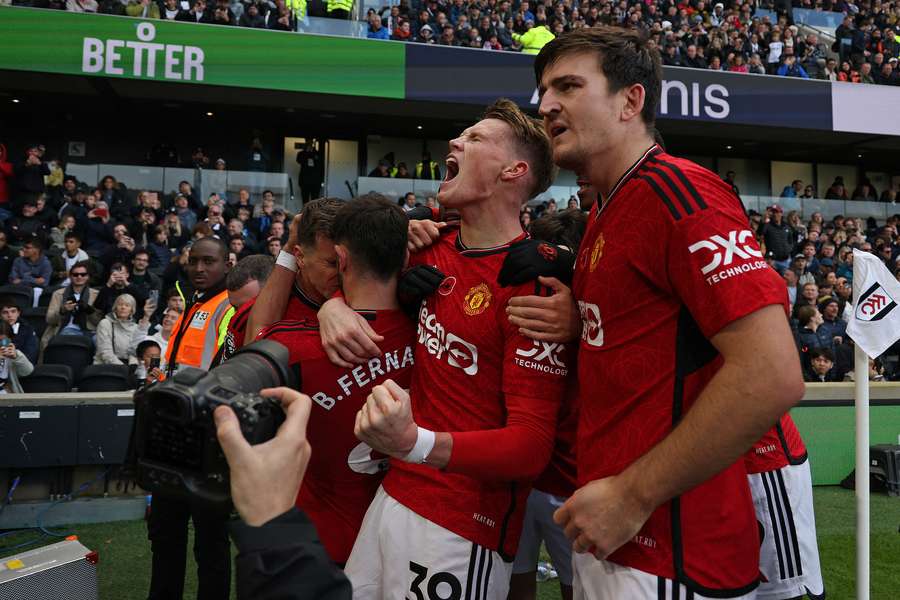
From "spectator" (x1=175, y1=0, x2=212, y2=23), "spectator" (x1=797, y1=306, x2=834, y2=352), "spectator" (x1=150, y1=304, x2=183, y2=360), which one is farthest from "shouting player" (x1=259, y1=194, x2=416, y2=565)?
"spectator" (x1=175, y1=0, x2=212, y2=23)

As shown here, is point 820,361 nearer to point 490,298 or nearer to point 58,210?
point 490,298

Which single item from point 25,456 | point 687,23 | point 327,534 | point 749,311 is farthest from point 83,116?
point 749,311

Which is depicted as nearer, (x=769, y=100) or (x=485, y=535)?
(x=485, y=535)

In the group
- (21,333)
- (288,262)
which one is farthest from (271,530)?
(21,333)

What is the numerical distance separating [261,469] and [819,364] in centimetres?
970

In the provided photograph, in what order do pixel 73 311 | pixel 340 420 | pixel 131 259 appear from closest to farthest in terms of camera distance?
pixel 340 420 → pixel 73 311 → pixel 131 259

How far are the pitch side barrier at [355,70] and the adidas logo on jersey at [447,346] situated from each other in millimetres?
10751

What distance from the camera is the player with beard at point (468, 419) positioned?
1.76 metres

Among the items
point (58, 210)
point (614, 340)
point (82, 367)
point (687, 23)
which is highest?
point (687, 23)

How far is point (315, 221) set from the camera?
2.69 m

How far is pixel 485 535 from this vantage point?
1.87m

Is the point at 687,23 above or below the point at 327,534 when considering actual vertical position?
above

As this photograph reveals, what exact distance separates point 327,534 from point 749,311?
4.90 feet

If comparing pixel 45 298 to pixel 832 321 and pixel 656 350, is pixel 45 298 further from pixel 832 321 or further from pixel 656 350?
pixel 832 321
